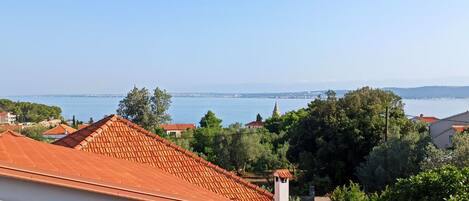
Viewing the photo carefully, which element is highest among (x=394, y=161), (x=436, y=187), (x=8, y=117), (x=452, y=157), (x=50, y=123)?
(x=436, y=187)

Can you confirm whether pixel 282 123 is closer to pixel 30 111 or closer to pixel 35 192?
pixel 30 111

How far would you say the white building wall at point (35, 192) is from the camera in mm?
3867

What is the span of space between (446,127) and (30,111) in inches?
3100

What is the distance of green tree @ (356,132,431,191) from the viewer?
26.4m

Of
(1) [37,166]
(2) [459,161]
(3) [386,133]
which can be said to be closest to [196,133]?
(3) [386,133]

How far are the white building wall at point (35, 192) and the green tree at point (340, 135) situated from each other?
98.5 ft

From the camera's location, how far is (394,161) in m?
27.0

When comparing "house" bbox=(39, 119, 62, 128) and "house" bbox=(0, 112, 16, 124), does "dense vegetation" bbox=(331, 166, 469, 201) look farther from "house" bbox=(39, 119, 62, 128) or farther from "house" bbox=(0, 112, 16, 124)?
"house" bbox=(0, 112, 16, 124)

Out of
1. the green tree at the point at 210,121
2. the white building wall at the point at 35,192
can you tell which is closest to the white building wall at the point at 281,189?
the white building wall at the point at 35,192

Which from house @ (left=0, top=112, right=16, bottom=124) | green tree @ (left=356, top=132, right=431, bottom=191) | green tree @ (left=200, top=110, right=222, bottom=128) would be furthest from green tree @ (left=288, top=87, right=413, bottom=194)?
house @ (left=0, top=112, right=16, bottom=124)

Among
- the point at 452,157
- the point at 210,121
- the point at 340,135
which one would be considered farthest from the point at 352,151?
the point at 210,121

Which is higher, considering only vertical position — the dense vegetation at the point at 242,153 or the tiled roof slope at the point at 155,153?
the tiled roof slope at the point at 155,153

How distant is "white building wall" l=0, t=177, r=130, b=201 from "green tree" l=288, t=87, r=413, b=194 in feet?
98.5

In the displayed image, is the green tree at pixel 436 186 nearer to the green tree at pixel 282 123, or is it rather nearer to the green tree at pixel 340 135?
the green tree at pixel 340 135
